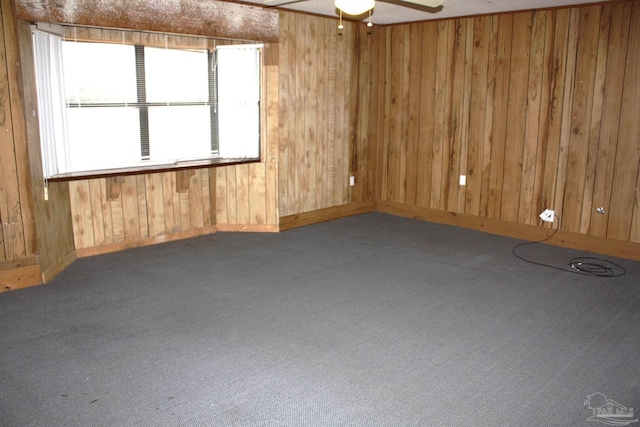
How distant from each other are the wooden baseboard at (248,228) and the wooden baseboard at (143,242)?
9 centimetres

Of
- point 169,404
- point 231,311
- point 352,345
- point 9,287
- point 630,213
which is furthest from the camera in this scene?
point 630,213

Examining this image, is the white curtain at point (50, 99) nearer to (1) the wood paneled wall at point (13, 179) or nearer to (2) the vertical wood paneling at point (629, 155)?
(1) the wood paneled wall at point (13, 179)

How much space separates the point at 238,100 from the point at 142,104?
2.97ft

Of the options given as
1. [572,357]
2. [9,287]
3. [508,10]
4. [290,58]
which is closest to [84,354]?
[9,287]

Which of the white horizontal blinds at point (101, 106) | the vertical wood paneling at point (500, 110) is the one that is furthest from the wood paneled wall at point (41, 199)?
the vertical wood paneling at point (500, 110)

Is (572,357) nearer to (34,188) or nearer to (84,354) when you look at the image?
(84,354)

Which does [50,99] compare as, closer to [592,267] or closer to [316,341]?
[316,341]

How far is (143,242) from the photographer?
5027 millimetres

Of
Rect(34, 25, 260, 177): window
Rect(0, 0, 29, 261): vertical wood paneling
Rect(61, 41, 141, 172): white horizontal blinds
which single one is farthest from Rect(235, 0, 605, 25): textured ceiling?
Rect(0, 0, 29, 261): vertical wood paneling

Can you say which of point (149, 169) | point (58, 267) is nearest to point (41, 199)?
point (58, 267)

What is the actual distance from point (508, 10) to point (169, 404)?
462 cm

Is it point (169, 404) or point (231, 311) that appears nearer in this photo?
point (169, 404)

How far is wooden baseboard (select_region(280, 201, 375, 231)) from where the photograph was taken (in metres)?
5.77

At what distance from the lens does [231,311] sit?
3.54 m
